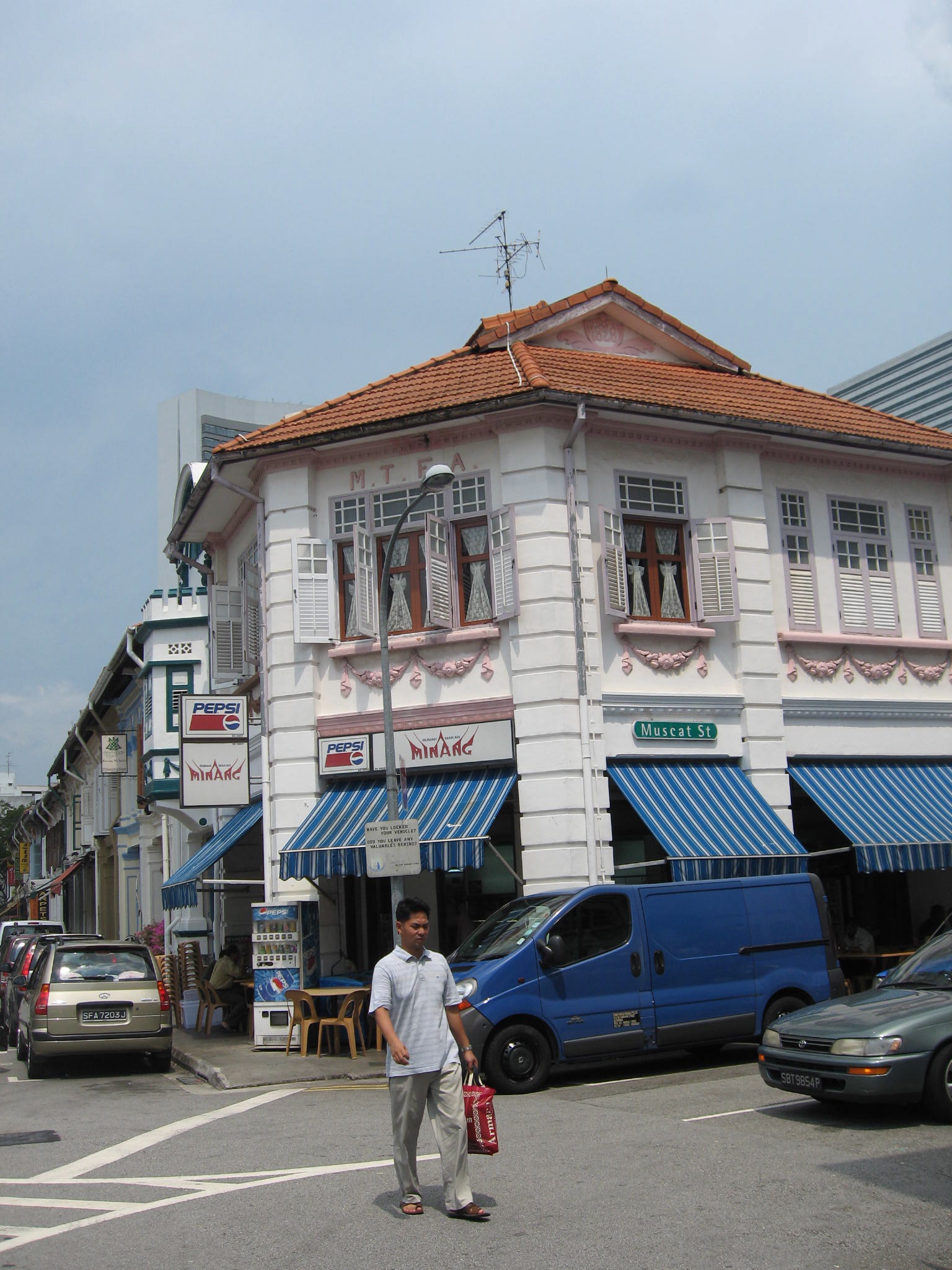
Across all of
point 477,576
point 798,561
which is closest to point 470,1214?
point 477,576

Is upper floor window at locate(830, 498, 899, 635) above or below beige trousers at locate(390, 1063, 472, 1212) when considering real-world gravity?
above

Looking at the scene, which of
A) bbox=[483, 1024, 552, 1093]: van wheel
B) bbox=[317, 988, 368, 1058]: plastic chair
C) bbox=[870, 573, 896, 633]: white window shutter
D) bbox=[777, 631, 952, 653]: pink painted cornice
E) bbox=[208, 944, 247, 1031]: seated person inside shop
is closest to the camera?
bbox=[483, 1024, 552, 1093]: van wheel

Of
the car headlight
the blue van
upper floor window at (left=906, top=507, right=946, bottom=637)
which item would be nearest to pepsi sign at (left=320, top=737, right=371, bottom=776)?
the blue van

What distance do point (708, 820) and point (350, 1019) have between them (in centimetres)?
510

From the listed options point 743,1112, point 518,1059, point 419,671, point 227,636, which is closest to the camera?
point 743,1112

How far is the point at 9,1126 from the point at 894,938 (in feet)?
45.1

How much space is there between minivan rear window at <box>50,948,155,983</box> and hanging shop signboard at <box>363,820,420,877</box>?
3.70 meters

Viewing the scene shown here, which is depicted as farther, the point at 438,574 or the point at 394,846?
the point at 438,574

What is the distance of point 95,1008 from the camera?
15.3 metres

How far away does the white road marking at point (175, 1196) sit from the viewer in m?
7.02

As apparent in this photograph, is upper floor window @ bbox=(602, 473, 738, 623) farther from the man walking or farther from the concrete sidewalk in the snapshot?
the man walking

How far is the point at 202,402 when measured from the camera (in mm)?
58938

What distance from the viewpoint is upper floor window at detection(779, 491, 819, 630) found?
1850 cm

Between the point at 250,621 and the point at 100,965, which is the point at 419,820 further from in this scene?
the point at 250,621
